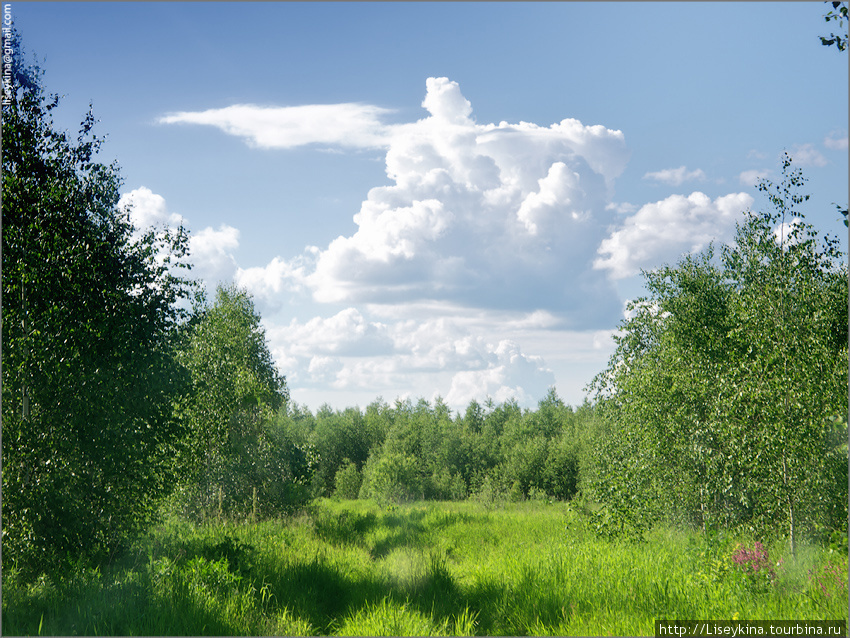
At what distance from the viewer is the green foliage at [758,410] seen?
408 inches

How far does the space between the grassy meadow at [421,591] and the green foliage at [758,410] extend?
3.74ft

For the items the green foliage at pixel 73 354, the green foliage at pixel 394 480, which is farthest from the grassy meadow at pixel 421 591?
the green foliage at pixel 394 480

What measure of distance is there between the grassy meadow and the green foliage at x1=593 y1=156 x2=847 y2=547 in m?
1.14

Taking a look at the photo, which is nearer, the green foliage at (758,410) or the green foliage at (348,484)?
the green foliage at (758,410)

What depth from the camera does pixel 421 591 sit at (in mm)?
11703

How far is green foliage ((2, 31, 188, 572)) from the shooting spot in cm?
946

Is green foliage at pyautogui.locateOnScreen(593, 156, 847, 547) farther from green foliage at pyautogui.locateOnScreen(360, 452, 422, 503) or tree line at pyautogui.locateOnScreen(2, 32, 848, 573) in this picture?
green foliage at pyautogui.locateOnScreen(360, 452, 422, 503)

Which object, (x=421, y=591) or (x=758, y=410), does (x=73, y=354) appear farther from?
(x=758, y=410)

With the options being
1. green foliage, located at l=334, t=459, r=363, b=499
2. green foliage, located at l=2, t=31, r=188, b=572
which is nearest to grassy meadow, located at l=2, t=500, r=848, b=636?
green foliage, located at l=2, t=31, r=188, b=572

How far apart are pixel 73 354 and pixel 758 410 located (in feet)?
44.0

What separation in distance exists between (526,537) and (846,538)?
48.9 feet

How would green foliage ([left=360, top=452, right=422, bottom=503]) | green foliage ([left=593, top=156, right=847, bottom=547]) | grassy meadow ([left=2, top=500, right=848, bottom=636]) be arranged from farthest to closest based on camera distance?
green foliage ([left=360, top=452, right=422, bottom=503]) → green foliage ([left=593, top=156, right=847, bottom=547]) → grassy meadow ([left=2, top=500, right=848, bottom=636])

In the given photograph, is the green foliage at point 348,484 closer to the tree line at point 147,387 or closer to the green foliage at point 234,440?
the green foliage at point 234,440

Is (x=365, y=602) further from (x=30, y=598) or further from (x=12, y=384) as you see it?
(x=12, y=384)
